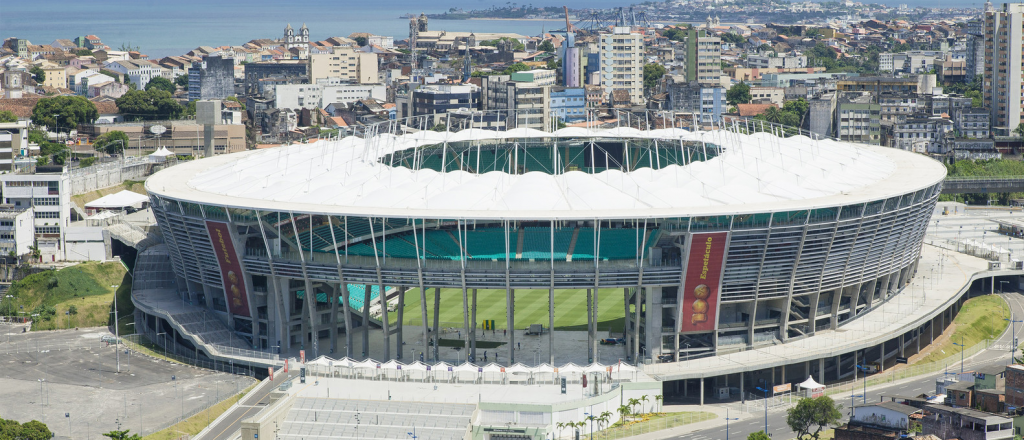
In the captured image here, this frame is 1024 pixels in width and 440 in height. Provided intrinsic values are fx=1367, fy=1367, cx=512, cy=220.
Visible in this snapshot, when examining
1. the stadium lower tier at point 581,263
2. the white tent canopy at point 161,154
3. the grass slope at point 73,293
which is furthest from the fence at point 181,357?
the white tent canopy at point 161,154

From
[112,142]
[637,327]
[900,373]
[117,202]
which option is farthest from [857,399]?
[112,142]

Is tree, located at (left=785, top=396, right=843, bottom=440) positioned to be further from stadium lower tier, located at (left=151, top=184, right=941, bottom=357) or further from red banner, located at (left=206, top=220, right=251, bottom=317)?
red banner, located at (left=206, top=220, right=251, bottom=317)

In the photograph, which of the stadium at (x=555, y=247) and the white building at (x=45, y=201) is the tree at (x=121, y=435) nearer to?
the stadium at (x=555, y=247)

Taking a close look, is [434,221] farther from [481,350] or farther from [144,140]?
[144,140]

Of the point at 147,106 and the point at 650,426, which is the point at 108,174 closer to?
the point at 147,106

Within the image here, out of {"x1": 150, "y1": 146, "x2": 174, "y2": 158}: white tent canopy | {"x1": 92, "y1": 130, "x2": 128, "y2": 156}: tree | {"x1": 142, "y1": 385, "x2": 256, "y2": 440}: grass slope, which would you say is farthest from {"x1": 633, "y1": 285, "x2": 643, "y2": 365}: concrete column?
{"x1": 92, "y1": 130, "x2": 128, "y2": 156}: tree

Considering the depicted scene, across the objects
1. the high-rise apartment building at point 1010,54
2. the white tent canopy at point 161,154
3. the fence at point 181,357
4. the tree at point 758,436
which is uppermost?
the high-rise apartment building at point 1010,54
